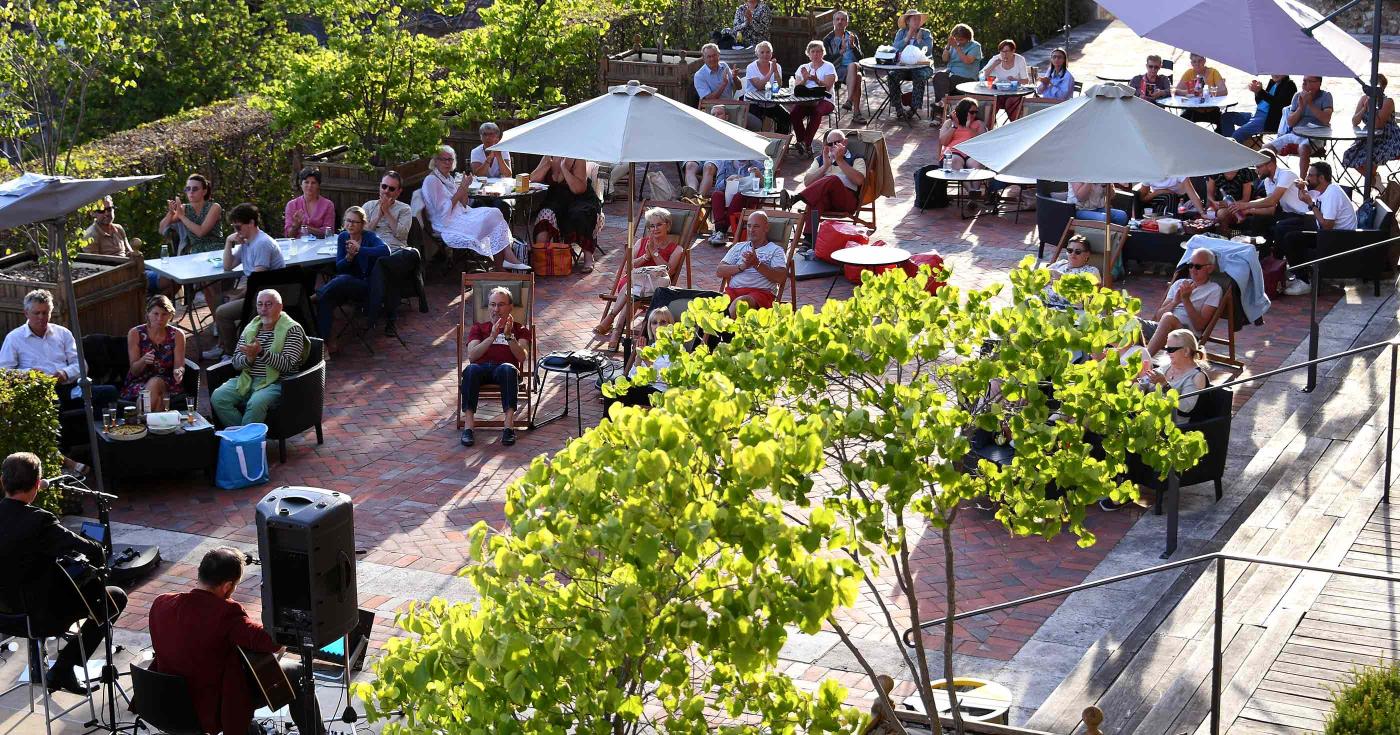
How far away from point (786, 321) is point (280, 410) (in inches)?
262

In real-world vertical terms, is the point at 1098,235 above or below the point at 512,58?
below

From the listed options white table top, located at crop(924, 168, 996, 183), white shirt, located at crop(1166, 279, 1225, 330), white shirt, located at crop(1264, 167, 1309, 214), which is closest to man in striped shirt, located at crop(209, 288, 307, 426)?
white shirt, located at crop(1166, 279, 1225, 330)

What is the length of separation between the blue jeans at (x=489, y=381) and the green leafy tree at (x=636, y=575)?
22.8 ft

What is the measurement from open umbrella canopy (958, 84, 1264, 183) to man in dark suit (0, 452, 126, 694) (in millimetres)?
5771

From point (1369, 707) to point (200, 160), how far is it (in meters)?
11.6

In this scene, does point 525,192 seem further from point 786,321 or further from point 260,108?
point 786,321

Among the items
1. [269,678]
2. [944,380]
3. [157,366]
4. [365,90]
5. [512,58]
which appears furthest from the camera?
[512,58]

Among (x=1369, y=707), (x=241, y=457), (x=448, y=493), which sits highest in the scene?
(x=1369, y=707)

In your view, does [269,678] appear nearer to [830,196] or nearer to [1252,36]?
[830,196]

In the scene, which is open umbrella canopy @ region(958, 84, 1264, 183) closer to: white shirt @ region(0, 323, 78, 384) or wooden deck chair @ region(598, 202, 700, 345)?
wooden deck chair @ region(598, 202, 700, 345)

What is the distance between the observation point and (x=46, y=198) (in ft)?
30.3

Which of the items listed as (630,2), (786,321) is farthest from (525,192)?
(786,321)

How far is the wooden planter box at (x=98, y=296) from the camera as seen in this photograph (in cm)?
1162

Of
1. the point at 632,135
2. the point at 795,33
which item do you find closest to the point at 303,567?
the point at 632,135
